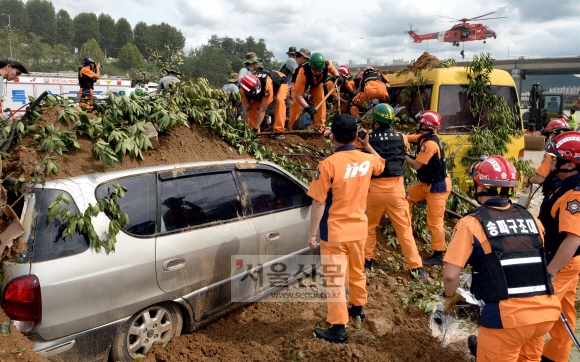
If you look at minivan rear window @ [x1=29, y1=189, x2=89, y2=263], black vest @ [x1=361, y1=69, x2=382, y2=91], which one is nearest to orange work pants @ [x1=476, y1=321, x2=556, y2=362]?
minivan rear window @ [x1=29, y1=189, x2=89, y2=263]

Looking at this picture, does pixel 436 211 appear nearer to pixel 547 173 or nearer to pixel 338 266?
pixel 547 173

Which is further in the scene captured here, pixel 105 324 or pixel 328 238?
pixel 328 238

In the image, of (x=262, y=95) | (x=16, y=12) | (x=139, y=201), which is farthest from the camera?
(x=16, y=12)

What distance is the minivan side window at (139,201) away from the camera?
10.1ft

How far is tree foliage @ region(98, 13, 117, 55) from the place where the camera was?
Result: 104 m

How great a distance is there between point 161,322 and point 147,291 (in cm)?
40

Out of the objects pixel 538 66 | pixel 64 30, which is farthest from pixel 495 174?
pixel 64 30

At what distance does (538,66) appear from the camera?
46062 mm

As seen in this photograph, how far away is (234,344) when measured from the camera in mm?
3672

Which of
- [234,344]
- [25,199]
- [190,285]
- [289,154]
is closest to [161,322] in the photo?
[190,285]

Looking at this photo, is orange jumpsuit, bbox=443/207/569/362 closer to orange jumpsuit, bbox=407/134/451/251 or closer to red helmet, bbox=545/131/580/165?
red helmet, bbox=545/131/580/165

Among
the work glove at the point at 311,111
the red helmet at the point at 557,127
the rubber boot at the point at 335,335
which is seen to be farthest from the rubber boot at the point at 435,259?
the red helmet at the point at 557,127

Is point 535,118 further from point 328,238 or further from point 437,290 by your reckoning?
point 328,238

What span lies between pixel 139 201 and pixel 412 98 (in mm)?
6098
